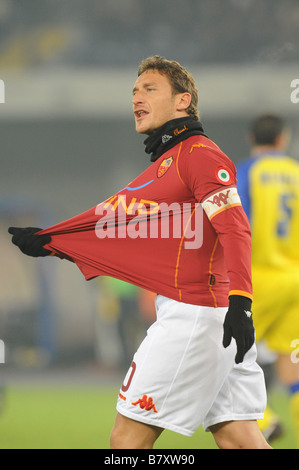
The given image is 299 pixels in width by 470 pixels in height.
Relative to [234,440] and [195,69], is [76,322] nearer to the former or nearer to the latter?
[195,69]

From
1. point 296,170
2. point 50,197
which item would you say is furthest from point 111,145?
point 296,170

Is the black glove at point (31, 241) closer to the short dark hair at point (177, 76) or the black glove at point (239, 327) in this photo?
the short dark hair at point (177, 76)

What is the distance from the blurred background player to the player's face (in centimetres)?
148

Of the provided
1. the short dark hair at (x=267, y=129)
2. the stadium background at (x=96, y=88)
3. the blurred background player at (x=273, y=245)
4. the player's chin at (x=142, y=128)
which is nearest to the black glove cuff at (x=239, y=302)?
the player's chin at (x=142, y=128)

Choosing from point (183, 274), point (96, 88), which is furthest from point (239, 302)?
point (96, 88)

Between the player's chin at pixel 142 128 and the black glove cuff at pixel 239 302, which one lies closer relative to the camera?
the black glove cuff at pixel 239 302

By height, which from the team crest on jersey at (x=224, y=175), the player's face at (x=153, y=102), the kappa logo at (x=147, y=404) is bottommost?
the kappa logo at (x=147, y=404)

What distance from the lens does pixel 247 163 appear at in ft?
15.1

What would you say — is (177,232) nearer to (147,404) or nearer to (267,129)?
(147,404)

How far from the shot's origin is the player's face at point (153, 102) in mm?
3150

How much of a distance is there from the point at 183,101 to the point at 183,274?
749mm

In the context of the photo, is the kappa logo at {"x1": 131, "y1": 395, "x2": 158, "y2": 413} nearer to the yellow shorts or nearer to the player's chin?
the player's chin

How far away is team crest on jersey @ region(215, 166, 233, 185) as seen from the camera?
2.78 metres

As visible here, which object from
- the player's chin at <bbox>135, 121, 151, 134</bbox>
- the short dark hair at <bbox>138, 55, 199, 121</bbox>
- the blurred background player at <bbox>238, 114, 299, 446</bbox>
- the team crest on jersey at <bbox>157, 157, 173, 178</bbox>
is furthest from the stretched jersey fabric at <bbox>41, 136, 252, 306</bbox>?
the blurred background player at <bbox>238, 114, 299, 446</bbox>
